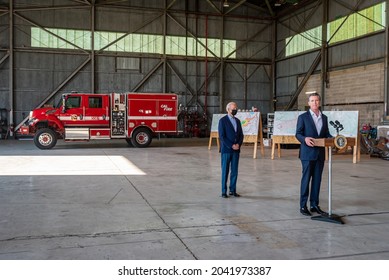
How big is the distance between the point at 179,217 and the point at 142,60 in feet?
74.3

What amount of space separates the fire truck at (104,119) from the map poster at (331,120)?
21.2ft

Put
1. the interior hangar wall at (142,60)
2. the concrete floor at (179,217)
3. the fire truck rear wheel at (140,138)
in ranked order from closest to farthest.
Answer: the concrete floor at (179,217)
the fire truck rear wheel at (140,138)
the interior hangar wall at (142,60)

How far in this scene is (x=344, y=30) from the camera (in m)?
23.0

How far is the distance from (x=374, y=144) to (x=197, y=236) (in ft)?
40.7

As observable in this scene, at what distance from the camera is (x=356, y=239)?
15.3 feet

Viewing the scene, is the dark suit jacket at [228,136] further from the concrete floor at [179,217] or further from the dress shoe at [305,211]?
the dress shoe at [305,211]

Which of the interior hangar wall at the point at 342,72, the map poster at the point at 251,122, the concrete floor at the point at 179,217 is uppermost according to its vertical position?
the interior hangar wall at the point at 342,72

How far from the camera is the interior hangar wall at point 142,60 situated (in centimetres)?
2494

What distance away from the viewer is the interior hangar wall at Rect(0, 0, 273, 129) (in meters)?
24.9

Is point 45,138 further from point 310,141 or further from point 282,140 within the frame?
point 310,141

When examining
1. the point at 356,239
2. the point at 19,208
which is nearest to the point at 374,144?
the point at 356,239

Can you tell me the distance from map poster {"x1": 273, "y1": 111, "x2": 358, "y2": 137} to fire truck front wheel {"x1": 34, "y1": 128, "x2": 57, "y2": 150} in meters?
9.65

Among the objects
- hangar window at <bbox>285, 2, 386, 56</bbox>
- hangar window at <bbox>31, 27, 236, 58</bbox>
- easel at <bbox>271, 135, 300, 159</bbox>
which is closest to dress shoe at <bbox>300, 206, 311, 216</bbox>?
easel at <bbox>271, 135, 300, 159</bbox>

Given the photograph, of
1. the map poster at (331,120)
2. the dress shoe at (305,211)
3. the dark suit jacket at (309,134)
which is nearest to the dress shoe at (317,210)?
the dress shoe at (305,211)
